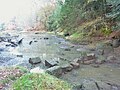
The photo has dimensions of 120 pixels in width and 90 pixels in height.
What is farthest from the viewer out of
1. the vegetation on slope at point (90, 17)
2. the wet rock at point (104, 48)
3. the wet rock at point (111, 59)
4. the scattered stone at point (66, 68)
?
the vegetation on slope at point (90, 17)

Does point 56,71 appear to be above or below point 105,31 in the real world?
below

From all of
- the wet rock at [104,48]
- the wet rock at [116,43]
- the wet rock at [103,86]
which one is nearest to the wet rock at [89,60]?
the wet rock at [104,48]

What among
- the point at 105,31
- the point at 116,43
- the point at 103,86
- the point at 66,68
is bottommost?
the point at 103,86

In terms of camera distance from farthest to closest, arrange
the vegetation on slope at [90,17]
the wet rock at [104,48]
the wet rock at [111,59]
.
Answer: the vegetation on slope at [90,17], the wet rock at [104,48], the wet rock at [111,59]

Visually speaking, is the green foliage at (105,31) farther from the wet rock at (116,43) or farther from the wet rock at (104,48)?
the wet rock at (116,43)

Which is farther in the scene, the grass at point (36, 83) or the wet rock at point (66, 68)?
the wet rock at point (66, 68)

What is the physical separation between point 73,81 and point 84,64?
2.50m

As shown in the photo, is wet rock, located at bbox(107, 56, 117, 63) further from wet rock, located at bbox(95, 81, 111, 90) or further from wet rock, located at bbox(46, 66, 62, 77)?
wet rock, located at bbox(95, 81, 111, 90)

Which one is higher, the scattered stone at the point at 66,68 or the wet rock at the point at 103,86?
the scattered stone at the point at 66,68

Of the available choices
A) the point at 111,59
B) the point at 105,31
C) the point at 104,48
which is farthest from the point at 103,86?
the point at 105,31

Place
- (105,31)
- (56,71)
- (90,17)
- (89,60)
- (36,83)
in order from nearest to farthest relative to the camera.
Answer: (36,83) < (56,71) < (89,60) < (105,31) < (90,17)

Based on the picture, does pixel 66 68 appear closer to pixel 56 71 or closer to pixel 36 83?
pixel 56 71

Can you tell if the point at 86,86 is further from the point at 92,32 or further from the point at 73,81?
the point at 92,32

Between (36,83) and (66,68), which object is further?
(66,68)
